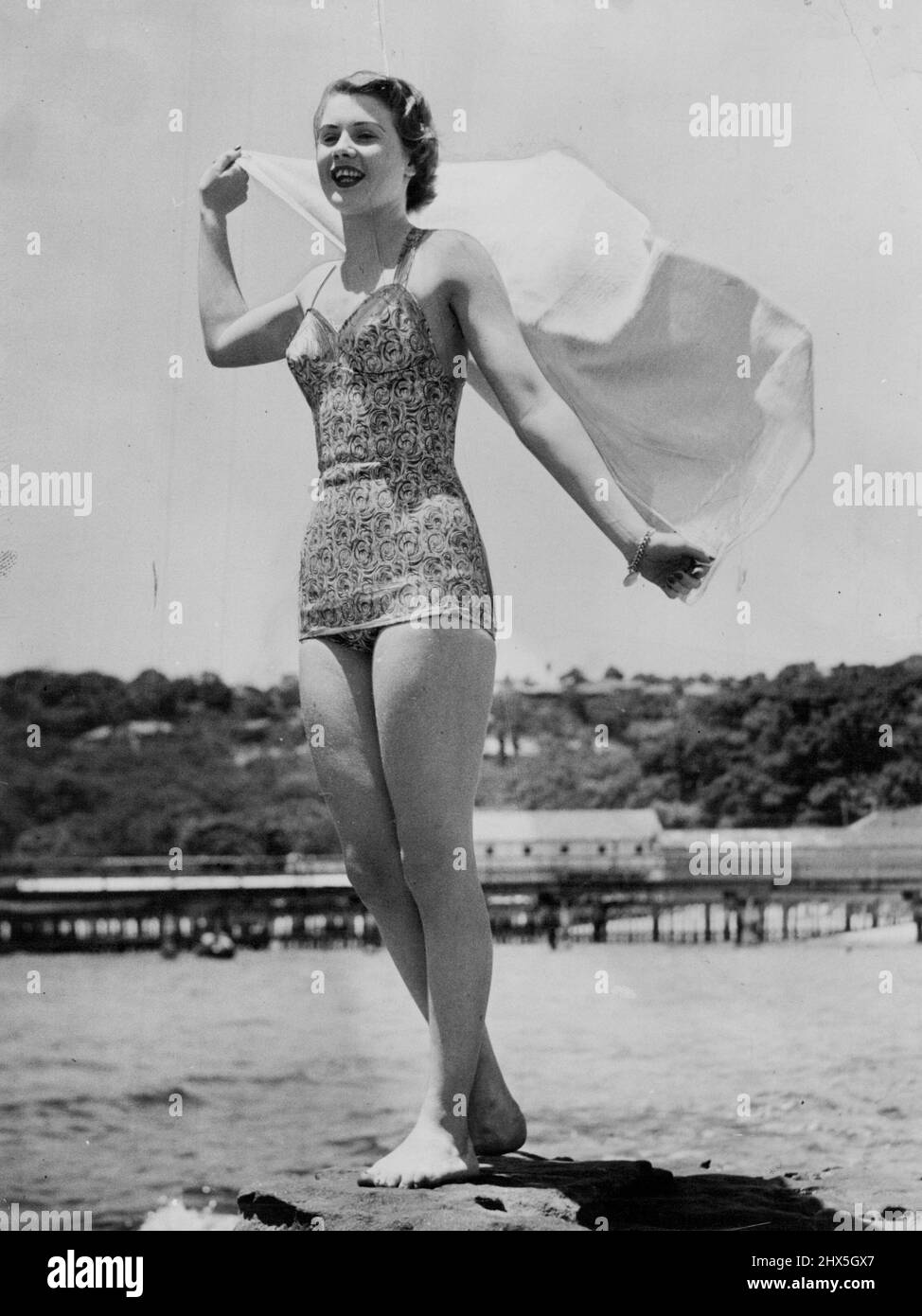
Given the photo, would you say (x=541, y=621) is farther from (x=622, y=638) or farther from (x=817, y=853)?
(x=817, y=853)

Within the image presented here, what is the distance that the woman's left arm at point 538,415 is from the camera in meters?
2.46

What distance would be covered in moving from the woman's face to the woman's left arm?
13 centimetres

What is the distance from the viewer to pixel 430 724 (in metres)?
2.55

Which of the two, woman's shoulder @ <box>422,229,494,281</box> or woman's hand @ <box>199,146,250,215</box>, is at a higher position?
woman's hand @ <box>199,146,250,215</box>

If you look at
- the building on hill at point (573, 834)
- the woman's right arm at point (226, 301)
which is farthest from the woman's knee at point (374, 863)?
the building on hill at point (573, 834)

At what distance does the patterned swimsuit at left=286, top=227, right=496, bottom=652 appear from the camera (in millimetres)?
2570

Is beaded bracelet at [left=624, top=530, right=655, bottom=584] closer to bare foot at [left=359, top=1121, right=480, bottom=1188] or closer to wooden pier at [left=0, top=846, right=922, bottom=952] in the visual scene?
bare foot at [left=359, top=1121, right=480, bottom=1188]

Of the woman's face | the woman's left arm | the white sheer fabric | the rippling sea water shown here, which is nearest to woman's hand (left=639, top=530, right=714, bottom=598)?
the woman's left arm

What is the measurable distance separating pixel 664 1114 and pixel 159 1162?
4.50ft

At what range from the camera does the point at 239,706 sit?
1370cm

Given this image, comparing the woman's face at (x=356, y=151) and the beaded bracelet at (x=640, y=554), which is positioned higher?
the woman's face at (x=356, y=151)

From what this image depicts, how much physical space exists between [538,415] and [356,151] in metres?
0.50

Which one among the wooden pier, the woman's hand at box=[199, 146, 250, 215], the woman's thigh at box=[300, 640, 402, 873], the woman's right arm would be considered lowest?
the wooden pier

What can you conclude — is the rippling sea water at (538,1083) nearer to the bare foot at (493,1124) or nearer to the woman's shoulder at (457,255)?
the bare foot at (493,1124)
